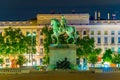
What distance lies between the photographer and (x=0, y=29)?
19088 cm

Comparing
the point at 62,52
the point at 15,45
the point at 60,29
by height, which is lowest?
the point at 62,52

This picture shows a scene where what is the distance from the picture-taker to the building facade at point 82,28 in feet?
625

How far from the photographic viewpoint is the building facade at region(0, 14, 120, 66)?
625 feet

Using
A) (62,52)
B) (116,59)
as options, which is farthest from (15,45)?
(62,52)

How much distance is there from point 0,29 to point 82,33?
24537 millimetres

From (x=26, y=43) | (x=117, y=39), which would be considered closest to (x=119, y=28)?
(x=117, y=39)

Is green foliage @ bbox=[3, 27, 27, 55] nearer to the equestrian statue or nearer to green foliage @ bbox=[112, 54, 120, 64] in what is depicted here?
green foliage @ bbox=[112, 54, 120, 64]

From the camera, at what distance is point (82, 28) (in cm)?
19112

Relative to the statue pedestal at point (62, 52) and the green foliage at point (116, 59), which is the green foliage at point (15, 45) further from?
the statue pedestal at point (62, 52)

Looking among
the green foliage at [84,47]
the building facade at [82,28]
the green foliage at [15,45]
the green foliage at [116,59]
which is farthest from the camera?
the building facade at [82,28]

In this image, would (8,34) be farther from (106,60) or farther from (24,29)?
(24,29)

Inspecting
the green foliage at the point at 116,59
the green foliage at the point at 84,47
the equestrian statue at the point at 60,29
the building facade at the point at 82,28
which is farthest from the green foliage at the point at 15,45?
the building facade at the point at 82,28

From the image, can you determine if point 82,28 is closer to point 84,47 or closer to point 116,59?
point 116,59

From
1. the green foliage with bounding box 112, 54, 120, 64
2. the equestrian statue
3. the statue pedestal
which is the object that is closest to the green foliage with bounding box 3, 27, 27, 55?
the green foliage with bounding box 112, 54, 120, 64
